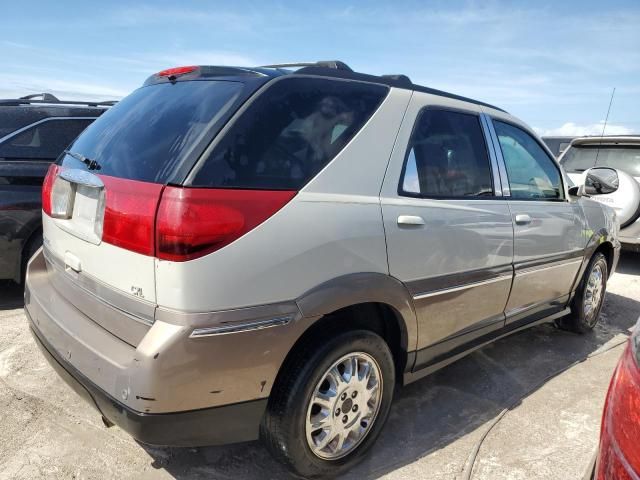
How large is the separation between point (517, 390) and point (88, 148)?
9.88 feet

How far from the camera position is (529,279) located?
11.1ft

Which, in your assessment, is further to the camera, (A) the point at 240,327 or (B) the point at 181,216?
(A) the point at 240,327

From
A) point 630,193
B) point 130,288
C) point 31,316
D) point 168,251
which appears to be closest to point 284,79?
point 168,251

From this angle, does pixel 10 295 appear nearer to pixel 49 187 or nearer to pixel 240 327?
pixel 49 187

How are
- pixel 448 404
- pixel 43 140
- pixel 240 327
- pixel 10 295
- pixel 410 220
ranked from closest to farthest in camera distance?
pixel 240 327
pixel 410 220
pixel 448 404
pixel 43 140
pixel 10 295

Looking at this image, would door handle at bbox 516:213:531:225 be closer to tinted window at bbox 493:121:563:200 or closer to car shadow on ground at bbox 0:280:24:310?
tinted window at bbox 493:121:563:200

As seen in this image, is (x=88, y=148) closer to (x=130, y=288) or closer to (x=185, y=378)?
(x=130, y=288)

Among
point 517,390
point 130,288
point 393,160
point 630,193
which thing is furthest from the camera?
point 630,193

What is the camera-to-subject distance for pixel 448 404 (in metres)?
3.09

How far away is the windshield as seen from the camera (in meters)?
6.83

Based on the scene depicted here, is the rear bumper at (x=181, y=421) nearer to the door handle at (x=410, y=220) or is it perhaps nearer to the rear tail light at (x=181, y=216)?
the rear tail light at (x=181, y=216)

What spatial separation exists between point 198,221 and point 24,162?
325cm

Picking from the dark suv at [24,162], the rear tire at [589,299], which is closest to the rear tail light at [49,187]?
the dark suv at [24,162]

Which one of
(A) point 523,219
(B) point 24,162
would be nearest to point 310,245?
(A) point 523,219
